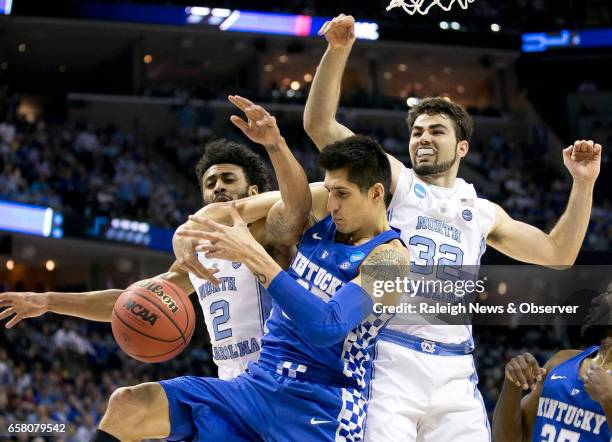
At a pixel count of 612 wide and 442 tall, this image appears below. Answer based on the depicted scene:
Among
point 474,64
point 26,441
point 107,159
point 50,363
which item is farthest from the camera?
point 474,64

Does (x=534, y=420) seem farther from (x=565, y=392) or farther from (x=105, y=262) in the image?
(x=105, y=262)

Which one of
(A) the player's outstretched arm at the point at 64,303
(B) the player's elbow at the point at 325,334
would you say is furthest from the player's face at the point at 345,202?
(A) the player's outstretched arm at the point at 64,303

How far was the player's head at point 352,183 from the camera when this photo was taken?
408cm

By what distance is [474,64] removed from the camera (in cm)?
2705

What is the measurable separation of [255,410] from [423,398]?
1.03m

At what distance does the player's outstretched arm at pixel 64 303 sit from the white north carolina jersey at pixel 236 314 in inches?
13.6

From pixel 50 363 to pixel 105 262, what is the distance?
20.3 feet

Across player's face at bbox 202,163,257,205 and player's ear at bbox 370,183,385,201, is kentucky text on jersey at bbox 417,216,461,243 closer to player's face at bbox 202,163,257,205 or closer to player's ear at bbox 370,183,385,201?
player's ear at bbox 370,183,385,201

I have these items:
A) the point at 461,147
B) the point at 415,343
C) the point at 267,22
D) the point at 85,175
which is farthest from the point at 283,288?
the point at 267,22

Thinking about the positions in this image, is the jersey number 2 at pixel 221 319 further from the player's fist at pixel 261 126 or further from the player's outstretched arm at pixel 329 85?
the player's fist at pixel 261 126

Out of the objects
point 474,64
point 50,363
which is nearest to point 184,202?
point 50,363

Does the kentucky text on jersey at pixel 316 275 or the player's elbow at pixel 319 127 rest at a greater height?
the player's elbow at pixel 319 127

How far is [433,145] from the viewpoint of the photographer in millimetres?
5008

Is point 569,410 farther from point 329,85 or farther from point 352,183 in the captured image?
point 329,85
